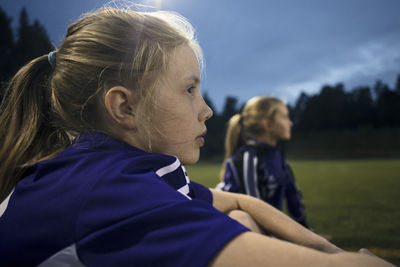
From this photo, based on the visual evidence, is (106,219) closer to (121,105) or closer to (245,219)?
(121,105)

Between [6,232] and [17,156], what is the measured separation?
0.32 metres

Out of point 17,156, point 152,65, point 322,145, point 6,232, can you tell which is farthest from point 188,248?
point 322,145

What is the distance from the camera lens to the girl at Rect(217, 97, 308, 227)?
3.96 metres

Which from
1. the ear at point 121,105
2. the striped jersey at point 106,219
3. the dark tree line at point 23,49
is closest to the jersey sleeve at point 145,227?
the striped jersey at point 106,219

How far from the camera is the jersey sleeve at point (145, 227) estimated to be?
0.54m

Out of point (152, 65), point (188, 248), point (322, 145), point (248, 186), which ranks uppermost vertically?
point (152, 65)

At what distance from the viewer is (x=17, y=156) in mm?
925

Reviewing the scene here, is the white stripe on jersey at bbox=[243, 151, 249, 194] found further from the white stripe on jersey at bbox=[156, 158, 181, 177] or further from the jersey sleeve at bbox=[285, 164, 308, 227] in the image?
the white stripe on jersey at bbox=[156, 158, 181, 177]

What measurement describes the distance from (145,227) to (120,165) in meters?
0.16

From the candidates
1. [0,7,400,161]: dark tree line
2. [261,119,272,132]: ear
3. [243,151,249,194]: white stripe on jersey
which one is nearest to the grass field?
[243,151,249,194]: white stripe on jersey

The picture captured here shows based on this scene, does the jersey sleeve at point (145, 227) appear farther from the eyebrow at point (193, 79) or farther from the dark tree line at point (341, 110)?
the dark tree line at point (341, 110)

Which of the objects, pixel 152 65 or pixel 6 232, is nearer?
pixel 6 232

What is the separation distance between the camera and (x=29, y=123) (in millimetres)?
1019

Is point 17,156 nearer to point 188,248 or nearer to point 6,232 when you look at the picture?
point 6,232
